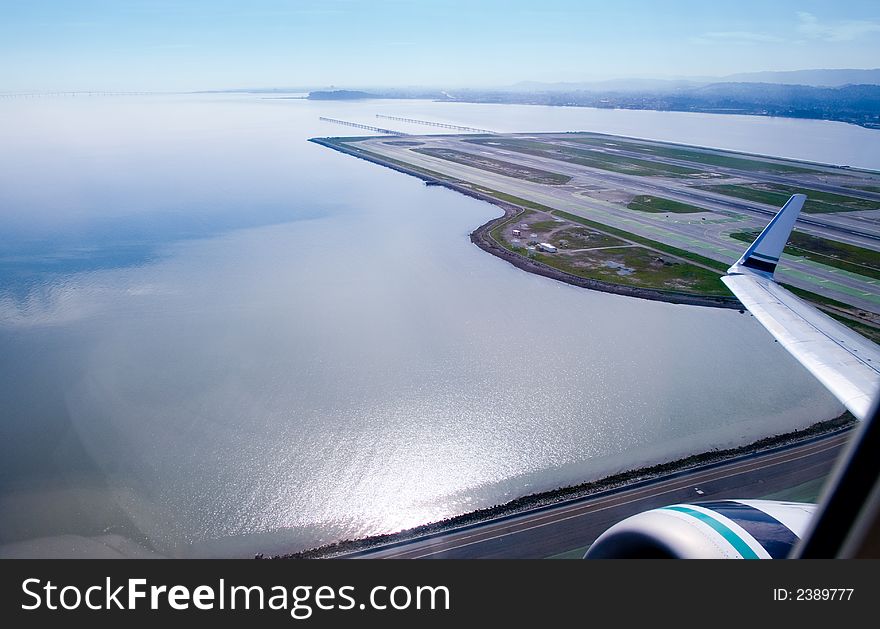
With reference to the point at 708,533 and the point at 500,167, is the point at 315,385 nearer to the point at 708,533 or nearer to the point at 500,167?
the point at 708,533

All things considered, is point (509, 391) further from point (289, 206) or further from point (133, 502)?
point (289, 206)

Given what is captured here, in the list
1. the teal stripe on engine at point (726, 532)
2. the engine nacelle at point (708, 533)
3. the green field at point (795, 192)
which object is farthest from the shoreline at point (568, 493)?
the green field at point (795, 192)

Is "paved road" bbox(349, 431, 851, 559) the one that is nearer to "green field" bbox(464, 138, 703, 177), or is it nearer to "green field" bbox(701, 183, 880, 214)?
"green field" bbox(701, 183, 880, 214)

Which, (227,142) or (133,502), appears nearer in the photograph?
(133,502)

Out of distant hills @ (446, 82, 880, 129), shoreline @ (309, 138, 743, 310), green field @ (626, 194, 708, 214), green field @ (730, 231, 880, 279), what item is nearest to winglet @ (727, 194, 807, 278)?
shoreline @ (309, 138, 743, 310)

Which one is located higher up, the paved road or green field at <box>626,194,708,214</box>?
green field at <box>626,194,708,214</box>

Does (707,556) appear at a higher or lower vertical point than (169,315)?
higher

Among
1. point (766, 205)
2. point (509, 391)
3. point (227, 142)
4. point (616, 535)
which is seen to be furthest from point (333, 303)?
point (227, 142)
